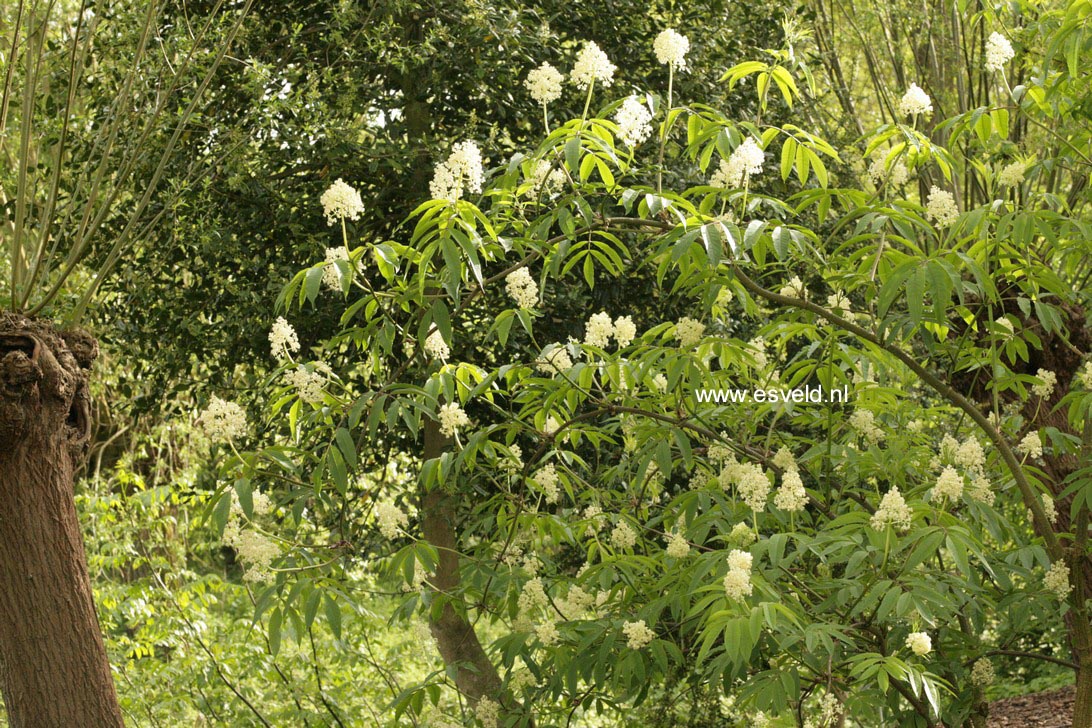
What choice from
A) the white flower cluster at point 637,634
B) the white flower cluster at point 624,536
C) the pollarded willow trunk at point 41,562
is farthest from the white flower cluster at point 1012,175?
the pollarded willow trunk at point 41,562

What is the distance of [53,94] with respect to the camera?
438cm

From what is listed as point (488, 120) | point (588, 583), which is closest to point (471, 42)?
point (488, 120)

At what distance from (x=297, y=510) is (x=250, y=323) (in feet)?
6.20

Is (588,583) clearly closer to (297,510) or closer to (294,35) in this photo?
(297,510)

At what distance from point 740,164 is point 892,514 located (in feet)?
2.64

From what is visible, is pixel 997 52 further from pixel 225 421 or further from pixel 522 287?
pixel 225 421

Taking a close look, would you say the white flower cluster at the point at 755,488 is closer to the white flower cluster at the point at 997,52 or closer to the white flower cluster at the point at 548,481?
the white flower cluster at the point at 548,481

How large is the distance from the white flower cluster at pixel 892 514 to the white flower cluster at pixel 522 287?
2.98 ft

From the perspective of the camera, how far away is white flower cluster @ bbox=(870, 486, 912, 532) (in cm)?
223

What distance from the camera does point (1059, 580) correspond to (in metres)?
2.54

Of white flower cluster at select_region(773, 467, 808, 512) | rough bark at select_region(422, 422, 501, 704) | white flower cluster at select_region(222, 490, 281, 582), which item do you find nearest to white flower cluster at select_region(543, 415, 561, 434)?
white flower cluster at select_region(773, 467, 808, 512)

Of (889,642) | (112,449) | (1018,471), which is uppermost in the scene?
(1018,471)

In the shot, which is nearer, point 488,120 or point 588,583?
point 588,583

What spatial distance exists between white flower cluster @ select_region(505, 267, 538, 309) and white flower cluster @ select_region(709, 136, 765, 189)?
1.61ft
